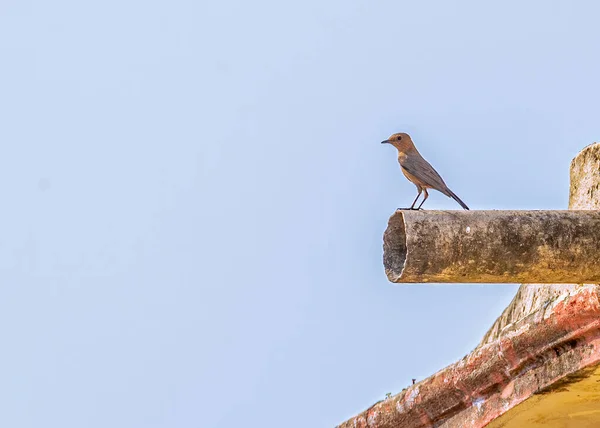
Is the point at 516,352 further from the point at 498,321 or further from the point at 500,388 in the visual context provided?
the point at 498,321

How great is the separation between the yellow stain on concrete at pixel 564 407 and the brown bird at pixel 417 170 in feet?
10.3

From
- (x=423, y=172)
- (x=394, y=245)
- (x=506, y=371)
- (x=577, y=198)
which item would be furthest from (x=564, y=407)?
(x=423, y=172)

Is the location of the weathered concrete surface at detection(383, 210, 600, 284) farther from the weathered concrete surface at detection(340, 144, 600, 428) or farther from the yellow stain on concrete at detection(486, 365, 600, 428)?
the yellow stain on concrete at detection(486, 365, 600, 428)

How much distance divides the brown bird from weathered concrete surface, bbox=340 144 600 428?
8.80 ft

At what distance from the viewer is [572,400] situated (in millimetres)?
4676

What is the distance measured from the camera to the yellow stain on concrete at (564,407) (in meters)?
4.44

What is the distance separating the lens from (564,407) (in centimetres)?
475

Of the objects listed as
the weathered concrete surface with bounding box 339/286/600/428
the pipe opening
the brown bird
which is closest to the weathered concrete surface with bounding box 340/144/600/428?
the weathered concrete surface with bounding box 339/286/600/428

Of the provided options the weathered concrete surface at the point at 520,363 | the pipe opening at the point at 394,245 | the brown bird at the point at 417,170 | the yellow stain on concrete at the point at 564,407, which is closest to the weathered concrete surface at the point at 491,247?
the pipe opening at the point at 394,245

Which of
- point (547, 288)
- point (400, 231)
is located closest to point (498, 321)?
point (547, 288)

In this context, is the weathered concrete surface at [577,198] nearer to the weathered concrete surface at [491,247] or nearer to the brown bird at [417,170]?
the weathered concrete surface at [491,247]

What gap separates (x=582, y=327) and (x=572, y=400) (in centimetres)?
51

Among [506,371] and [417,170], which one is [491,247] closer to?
[506,371]

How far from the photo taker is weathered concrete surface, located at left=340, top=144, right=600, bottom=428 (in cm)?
433
